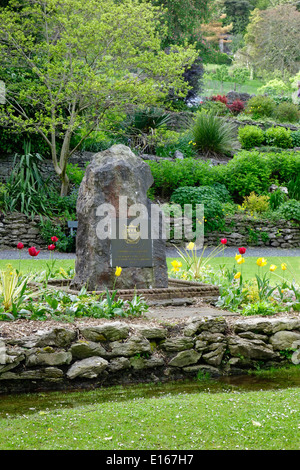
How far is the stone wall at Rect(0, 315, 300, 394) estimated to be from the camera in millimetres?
4973

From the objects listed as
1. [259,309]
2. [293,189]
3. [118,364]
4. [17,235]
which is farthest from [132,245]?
[293,189]

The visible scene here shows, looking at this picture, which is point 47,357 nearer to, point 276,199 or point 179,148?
point 276,199

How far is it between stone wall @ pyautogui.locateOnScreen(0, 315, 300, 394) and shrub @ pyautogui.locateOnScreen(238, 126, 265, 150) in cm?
1615

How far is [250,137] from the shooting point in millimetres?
21484

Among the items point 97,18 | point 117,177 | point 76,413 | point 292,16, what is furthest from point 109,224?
point 292,16

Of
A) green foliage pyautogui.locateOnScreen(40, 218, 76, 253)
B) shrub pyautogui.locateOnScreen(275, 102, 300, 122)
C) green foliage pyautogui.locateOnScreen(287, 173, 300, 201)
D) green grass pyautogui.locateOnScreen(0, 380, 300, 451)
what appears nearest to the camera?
green grass pyautogui.locateOnScreen(0, 380, 300, 451)

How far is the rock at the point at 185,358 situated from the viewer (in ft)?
18.1

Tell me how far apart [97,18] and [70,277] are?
9242 millimetres

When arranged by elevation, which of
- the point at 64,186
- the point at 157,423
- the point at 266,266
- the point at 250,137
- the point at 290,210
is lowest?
the point at 157,423

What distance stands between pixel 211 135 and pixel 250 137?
7.51ft

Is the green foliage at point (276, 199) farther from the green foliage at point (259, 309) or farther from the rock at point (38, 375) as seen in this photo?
the rock at point (38, 375)

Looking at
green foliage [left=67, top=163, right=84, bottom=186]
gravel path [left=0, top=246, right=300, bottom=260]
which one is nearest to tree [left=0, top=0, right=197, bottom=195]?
green foliage [left=67, top=163, right=84, bottom=186]

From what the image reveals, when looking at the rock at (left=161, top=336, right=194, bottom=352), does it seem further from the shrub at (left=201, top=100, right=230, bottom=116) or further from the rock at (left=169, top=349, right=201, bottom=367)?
the shrub at (left=201, top=100, right=230, bottom=116)

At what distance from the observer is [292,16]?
4259 cm
